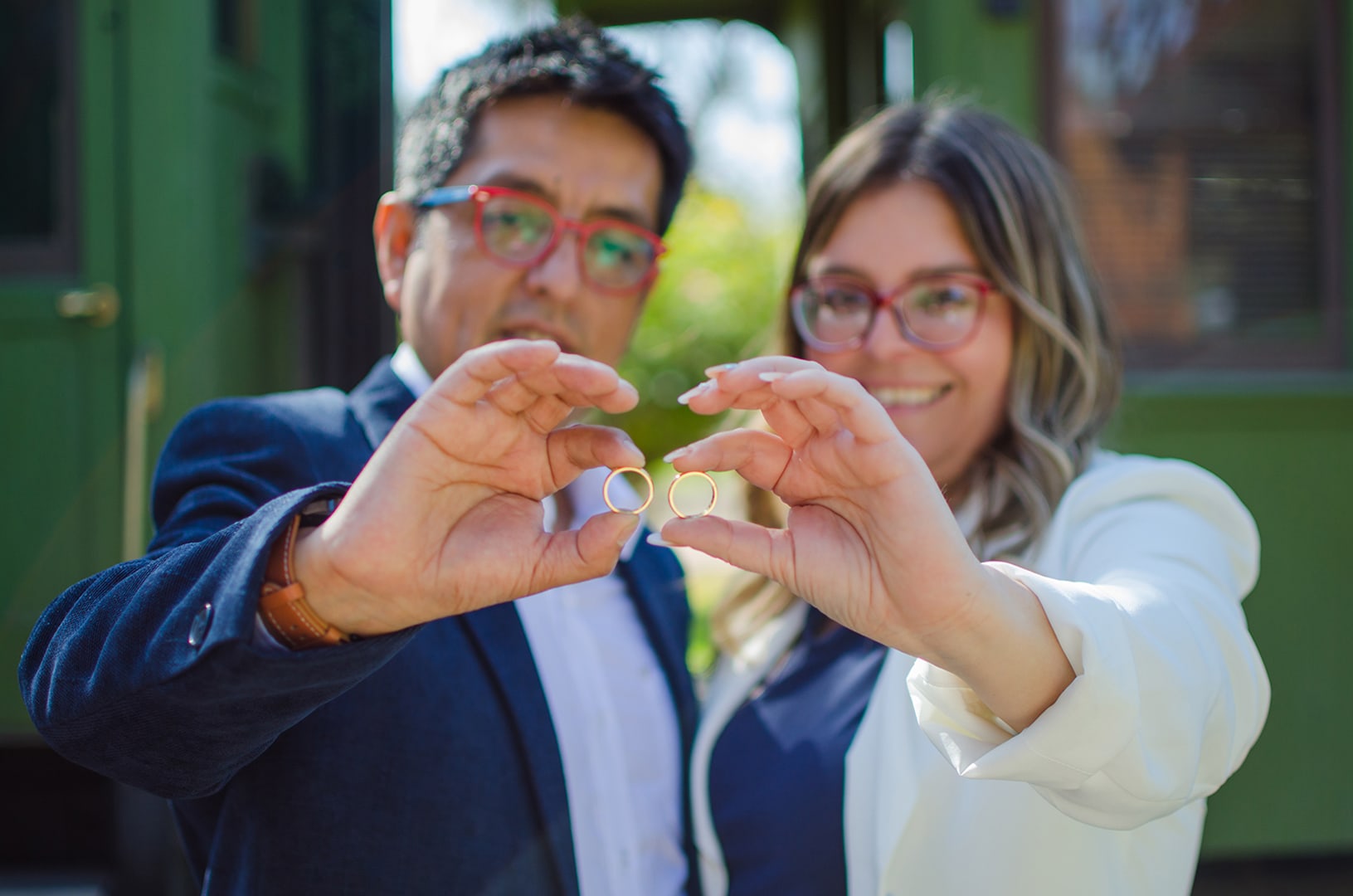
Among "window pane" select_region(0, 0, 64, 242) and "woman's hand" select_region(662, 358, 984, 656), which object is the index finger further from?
"window pane" select_region(0, 0, 64, 242)

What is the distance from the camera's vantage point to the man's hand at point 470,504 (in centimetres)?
110

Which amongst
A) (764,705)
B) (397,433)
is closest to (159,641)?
(397,433)

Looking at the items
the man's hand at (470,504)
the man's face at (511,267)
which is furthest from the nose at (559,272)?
the man's hand at (470,504)

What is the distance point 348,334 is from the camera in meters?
3.60

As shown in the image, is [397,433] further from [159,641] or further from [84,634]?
[84,634]

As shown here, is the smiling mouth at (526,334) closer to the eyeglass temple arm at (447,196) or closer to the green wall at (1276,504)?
the eyeglass temple arm at (447,196)

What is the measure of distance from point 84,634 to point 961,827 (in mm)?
1274

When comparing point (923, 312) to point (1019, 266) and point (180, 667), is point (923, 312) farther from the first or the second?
point (180, 667)

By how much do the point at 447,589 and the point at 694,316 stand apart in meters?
8.74

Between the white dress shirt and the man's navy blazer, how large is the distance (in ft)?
0.40

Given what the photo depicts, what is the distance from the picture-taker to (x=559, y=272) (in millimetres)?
2074

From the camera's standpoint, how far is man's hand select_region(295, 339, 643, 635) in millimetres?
1103

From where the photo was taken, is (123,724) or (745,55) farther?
(745,55)

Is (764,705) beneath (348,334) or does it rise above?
beneath
